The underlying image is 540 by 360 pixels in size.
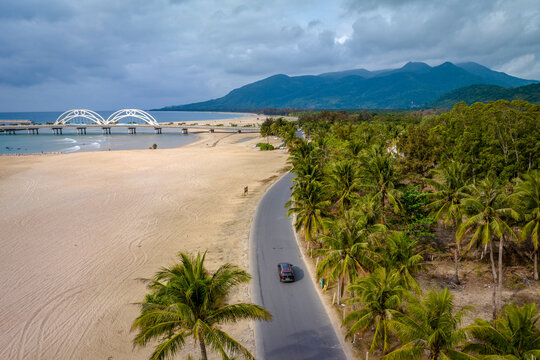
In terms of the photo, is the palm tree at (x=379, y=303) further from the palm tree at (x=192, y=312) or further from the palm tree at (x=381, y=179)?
the palm tree at (x=381, y=179)

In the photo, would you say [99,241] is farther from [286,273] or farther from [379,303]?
[379,303]

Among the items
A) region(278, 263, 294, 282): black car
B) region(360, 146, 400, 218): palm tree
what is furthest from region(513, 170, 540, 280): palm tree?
region(278, 263, 294, 282): black car

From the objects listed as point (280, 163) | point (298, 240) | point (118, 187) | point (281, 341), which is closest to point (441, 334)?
point (281, 341)

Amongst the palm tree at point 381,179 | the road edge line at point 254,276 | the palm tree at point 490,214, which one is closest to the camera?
the road edge line at point 254,276

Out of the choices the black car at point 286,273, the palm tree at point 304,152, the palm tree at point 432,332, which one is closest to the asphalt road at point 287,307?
the black car at point 286,273

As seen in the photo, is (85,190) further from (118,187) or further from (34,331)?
(34,331)

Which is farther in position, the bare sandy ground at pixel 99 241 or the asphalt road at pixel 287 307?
the bare sandy ground at pixel 99 241

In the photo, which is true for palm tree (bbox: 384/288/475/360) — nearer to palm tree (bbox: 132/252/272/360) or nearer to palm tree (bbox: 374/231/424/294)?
palm tree (bbox: 374/231/424/294)
